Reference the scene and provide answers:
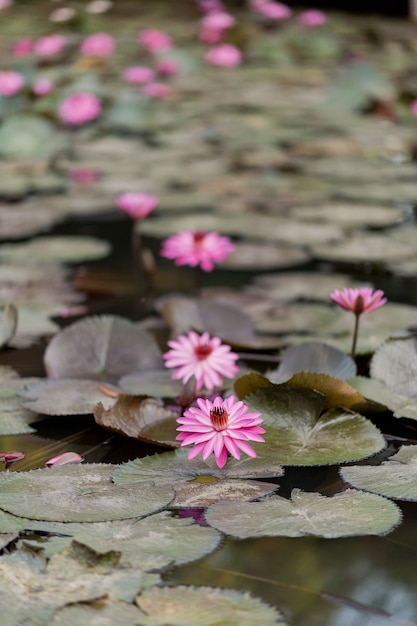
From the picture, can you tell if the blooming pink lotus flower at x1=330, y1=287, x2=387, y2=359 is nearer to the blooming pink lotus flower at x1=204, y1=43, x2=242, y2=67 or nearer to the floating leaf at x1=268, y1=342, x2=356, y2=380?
the floating leaf at x1=268, y1=342, x2=356, y2=380

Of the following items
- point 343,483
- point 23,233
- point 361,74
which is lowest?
point 361,74

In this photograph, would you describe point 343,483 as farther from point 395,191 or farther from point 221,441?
point 395,191

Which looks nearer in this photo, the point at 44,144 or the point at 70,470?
the point at 70,470

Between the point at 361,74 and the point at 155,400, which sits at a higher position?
the point at 155,400

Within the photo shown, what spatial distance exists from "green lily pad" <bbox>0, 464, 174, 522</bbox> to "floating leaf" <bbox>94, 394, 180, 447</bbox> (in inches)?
3.0

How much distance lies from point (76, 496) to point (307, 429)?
0.78 ft

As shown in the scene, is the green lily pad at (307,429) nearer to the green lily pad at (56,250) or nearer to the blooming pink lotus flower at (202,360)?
the blooming pink lotus flower at (202,360)

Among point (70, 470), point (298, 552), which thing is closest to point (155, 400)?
point (70, 470)

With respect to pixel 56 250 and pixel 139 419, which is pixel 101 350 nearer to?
pixel 139 419

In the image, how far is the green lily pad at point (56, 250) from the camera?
1679 millimetres

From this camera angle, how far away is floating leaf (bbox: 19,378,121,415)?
3.28 ft

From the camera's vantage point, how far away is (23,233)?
186cm

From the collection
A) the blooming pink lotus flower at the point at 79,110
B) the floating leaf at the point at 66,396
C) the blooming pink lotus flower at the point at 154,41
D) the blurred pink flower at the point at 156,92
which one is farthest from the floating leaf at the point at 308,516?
the blooming pink lotus flower at the point at 154,41

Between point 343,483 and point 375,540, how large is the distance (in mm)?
95
